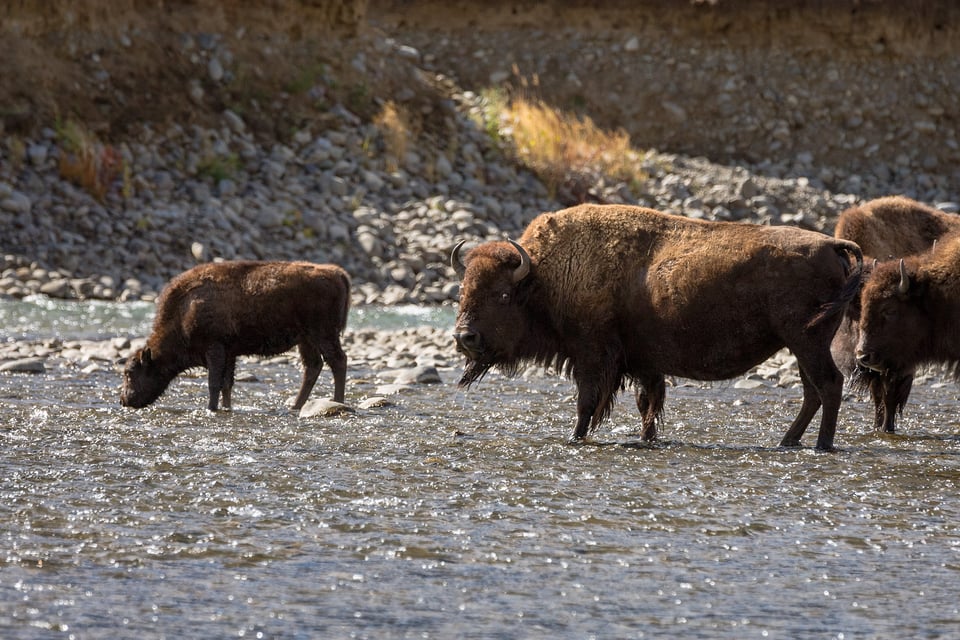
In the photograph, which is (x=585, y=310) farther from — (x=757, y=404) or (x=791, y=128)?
(x=791, y=128)

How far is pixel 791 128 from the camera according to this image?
28.6 metres

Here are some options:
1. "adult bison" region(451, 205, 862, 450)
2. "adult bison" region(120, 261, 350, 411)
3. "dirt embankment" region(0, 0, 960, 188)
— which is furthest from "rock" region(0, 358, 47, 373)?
"dirt embankment" region(0, 0, 960, 188)

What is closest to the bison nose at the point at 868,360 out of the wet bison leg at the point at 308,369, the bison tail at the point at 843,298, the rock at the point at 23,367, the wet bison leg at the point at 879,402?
the wet bison leg at the point at 879,402

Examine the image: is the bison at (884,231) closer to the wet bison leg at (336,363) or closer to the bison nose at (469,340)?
the bison nose at (469,340)

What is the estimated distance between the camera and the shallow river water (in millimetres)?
4801

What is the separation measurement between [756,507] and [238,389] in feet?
20.1

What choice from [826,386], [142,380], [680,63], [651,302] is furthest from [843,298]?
Answer: [680,63]

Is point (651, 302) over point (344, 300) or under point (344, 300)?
over

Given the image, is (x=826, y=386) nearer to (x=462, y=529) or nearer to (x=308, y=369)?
(x=462, y=529)

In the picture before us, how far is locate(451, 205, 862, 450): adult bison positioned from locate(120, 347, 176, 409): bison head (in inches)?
105

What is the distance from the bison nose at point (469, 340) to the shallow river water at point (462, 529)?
21.4 inches

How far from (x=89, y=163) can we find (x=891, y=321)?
1379 cm

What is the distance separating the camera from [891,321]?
9.42 m

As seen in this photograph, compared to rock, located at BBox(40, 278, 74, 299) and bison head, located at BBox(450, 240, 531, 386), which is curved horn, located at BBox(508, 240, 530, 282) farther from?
rock, located at BBox(40, 278, 74, 299)
